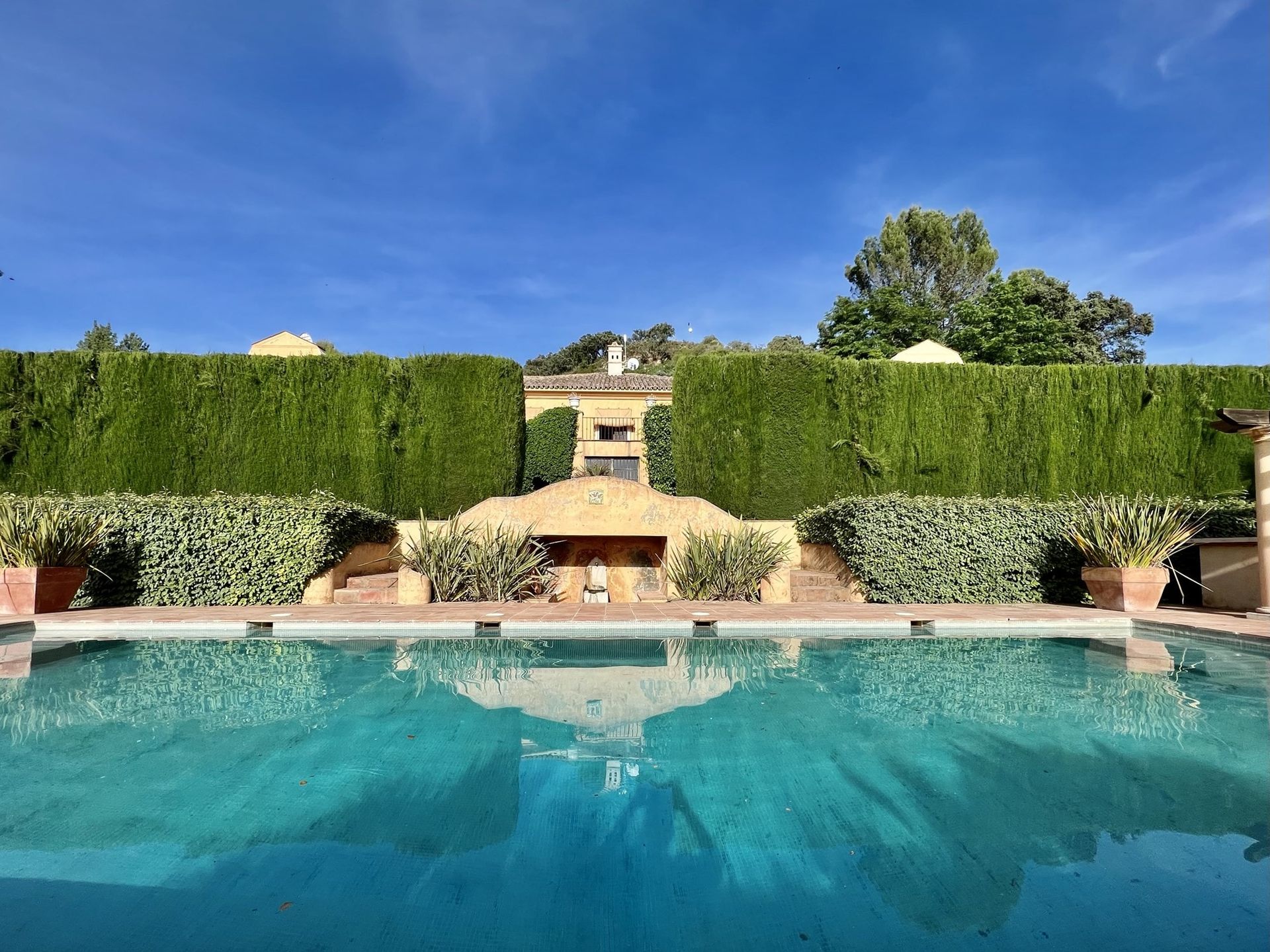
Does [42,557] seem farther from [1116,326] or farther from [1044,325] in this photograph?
[1116,326]

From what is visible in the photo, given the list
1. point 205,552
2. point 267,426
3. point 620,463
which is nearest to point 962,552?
point 205,552

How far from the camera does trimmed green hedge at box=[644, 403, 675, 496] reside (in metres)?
19.4

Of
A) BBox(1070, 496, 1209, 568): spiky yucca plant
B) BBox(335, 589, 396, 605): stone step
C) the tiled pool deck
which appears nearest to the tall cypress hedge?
BBox(1070, 496, 1209, 568): spiky yucca plant

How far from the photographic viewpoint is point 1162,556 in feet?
29.3

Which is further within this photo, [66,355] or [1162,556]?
[66,355]

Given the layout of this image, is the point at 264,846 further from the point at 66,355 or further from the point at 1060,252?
the point at 1060,252

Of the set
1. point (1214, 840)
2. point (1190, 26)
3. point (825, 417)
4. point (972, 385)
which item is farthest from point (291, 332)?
point (1214, 840)

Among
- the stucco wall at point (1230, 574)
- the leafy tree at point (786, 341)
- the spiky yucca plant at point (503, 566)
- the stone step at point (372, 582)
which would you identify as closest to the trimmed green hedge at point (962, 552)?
the stucco wall at point (1230, 574)

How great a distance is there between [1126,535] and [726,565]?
5471 millimetres

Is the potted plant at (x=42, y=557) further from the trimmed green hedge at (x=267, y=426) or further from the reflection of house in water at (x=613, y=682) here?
the reflection of house in water at (x=613, y=682)

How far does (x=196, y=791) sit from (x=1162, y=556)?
1095cm

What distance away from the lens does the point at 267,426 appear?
43.3 feet

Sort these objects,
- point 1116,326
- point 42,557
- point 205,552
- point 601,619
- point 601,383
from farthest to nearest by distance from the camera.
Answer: point 1116,326
point 601,383
point 205,552
point 42,557
point 601,619

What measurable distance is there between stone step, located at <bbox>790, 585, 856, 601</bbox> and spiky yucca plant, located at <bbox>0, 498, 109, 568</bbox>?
33.1 feet
